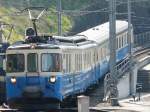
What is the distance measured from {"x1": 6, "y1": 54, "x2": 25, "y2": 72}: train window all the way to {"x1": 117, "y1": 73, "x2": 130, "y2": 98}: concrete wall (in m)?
17.5

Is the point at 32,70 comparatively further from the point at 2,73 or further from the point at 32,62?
the point at 2,73

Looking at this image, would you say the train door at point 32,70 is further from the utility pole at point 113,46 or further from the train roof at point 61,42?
the utility pole at point 113,46

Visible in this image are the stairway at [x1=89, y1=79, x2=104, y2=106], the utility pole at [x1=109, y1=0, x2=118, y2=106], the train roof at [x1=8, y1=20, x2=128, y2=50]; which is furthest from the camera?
the stairway at [x1=89, y1=79, x2=104, y2=106]

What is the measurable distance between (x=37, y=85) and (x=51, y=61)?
111 cm

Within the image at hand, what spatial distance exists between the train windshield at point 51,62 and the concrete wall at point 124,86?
17.3m

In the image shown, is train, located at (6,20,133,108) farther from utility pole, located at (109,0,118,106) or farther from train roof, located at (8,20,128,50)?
utility pole, located at (109,0,118,106)

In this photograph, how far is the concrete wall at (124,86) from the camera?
4628cm

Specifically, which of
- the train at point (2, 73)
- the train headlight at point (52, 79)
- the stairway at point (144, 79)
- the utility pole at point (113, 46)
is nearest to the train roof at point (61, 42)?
the train headlight at point (52, 79)

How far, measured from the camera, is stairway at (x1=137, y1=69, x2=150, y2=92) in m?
55.6

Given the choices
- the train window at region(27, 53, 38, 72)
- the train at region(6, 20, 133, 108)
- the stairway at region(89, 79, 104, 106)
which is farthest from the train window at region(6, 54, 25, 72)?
the stairway at region(89, 79, 104, 106)

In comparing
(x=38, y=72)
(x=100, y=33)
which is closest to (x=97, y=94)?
(x=100, y=33)

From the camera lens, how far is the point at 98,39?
136ft

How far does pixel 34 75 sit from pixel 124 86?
62.2 ft

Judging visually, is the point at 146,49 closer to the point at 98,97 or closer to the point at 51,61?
the point at 98,97
